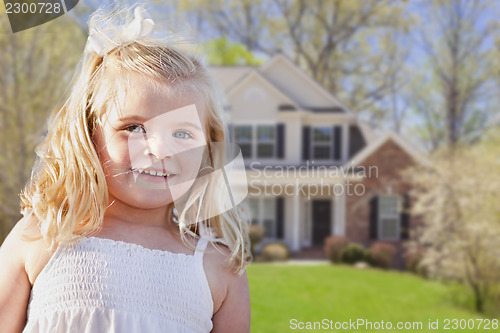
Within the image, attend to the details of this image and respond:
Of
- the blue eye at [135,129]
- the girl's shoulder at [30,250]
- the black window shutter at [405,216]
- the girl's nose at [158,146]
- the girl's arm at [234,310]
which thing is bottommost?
the black window shutter at [405,216]

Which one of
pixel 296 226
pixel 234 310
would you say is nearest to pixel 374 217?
pixel 296 226

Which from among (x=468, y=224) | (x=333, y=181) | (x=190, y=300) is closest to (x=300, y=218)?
(x=333, y=181)

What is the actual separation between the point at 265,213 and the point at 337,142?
1735mm

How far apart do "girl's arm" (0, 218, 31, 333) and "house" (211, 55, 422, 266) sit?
8293 mm

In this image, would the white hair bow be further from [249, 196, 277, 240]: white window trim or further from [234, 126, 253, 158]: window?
[249, 196, 277, 240]: white window trim

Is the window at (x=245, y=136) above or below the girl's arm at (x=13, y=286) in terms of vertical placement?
below

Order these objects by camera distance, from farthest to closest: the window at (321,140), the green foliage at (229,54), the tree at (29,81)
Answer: the green foliage at (229,54), the window at (321,140), the tree at (29,81)

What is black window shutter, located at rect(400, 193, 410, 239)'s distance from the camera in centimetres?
902

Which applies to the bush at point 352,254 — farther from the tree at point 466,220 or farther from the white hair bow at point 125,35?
the white hair bow at point 125,35

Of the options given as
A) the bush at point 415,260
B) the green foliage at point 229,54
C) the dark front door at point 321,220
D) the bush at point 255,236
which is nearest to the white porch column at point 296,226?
the dark front door at point 321,220

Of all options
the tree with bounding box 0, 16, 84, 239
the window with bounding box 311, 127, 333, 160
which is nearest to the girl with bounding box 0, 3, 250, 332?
the tree with bounding box 0, 16, 84, 239

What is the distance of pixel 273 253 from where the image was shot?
8.80 m

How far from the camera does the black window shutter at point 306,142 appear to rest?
9.70 meters

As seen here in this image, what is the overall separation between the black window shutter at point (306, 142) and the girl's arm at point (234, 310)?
894 centimetres
